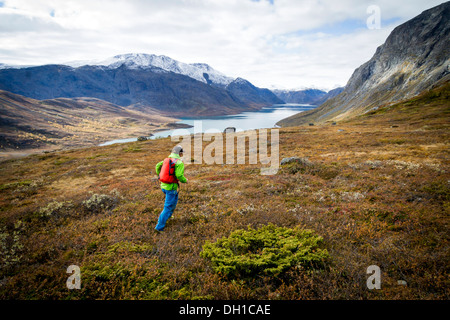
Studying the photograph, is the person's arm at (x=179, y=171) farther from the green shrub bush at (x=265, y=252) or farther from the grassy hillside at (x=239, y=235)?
the green shrub bush at (x=265, y=252)

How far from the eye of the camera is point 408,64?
13675 centimetres

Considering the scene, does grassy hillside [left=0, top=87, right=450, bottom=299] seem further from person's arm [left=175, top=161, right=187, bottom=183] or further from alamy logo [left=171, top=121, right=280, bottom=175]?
alamy logo [left=171, top=121, right=280, bottom=175]

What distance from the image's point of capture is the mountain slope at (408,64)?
10974 cm

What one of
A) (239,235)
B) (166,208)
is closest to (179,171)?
(166,208)

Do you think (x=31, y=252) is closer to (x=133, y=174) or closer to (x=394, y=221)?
(x=394, y=221)

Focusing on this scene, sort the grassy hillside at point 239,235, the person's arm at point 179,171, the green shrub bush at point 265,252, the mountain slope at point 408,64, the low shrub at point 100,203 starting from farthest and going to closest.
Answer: the mountain slope at point 408,64
the low shrub at point 100,203
the person's arm at point 179,171
the green shrub bush at point 265,252
the grassy hillside at point 239,235

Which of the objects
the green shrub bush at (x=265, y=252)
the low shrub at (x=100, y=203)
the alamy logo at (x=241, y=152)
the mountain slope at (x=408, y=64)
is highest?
the mountain slope at (x=408, y=64)

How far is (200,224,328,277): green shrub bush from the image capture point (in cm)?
560

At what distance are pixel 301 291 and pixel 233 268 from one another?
5.58 ft

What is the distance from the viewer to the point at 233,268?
5.45m

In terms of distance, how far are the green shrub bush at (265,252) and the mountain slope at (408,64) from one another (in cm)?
12674

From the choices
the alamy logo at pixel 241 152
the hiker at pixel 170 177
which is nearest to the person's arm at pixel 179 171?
the hiker at pixel 170 177

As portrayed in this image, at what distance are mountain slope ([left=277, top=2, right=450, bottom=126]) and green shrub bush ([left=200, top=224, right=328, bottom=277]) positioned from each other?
416 ft
